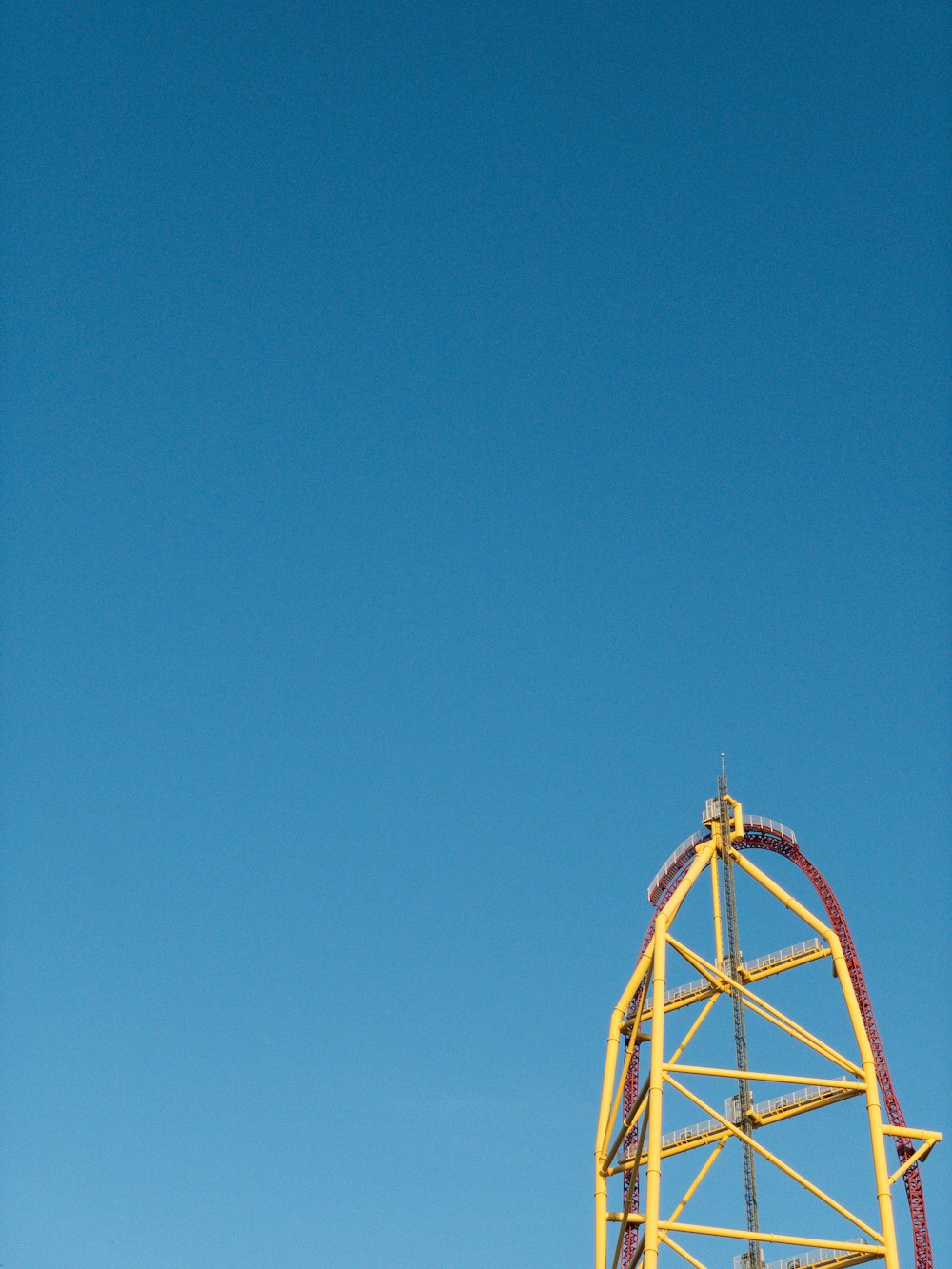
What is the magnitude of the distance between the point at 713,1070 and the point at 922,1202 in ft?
56.8

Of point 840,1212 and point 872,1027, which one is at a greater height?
point 872,1027

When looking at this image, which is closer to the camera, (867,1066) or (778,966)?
(867,1066)

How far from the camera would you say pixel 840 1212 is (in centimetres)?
3281

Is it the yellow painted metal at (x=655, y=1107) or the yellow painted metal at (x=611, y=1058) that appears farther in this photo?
the yellow painted metal at (x=611, y=1058)

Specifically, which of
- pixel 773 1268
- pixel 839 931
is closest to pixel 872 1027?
pixel 839 931

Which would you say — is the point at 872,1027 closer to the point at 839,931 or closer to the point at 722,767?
the point at 839,931

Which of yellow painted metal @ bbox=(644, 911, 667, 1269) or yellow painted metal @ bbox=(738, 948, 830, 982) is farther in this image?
yellow painted metal @ bbox=(738, 948, 830, 982)

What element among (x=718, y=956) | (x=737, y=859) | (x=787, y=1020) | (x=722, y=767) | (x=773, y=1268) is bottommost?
(x=773, y=1268)

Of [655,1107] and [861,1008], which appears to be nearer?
[655,1107]

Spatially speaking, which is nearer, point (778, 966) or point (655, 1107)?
point (655, 1107)

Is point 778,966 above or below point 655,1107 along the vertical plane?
above

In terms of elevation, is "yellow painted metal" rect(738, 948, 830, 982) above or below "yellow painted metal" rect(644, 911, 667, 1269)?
above

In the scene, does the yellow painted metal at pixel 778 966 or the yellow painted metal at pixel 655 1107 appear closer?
the yellow painted metal at pixel 655 1107

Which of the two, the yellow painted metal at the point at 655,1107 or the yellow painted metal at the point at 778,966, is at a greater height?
the yellow painted metal at the point at 778,966
